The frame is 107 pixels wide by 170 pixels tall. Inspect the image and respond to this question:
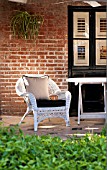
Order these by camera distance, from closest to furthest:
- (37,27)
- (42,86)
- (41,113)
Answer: (41,113) < (42,86) < (37,27)

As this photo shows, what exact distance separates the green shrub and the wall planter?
5.44m

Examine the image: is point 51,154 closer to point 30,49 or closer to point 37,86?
point 37,86

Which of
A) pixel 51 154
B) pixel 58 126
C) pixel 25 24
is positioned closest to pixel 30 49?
pixel 25 24

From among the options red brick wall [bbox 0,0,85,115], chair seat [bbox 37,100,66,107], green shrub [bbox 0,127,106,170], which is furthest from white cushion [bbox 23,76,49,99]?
green shrub [bbox 0,127,106,170]

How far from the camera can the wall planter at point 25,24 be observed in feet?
25.2

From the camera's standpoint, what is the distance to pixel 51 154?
2109 millimetres

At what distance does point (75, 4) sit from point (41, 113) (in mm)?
2614

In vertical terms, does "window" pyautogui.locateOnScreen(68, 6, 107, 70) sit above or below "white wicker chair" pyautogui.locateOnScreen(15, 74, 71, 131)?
above

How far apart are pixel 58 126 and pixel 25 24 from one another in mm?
2178

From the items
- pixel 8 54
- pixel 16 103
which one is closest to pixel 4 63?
pixel 8 54

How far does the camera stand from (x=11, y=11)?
25.6ft

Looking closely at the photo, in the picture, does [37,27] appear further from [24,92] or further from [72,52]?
[24,92]

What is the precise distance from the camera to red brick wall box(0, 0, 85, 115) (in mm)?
7801

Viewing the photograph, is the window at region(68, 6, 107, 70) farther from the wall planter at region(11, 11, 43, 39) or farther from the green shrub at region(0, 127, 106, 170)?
the green shrub at region(0, 127, 106, 170)
